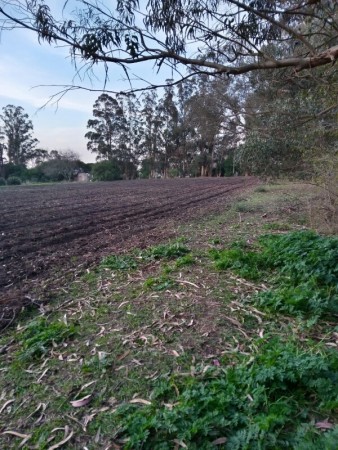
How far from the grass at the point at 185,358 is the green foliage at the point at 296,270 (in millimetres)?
17

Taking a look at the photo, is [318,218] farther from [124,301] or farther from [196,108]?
[196,108]

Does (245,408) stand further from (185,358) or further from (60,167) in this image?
(60,167)

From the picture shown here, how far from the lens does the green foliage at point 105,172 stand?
49.8 metres

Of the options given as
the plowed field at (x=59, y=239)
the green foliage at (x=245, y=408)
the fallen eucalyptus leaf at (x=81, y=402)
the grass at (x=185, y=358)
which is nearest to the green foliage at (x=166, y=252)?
the grass at (x=185, y=358)

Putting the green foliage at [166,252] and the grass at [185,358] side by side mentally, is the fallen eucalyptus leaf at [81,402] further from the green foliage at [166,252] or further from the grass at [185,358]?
the green foliage at [166,252]

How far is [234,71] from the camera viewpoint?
11.9ft

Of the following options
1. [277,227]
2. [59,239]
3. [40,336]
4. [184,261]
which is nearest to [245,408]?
[40,336]

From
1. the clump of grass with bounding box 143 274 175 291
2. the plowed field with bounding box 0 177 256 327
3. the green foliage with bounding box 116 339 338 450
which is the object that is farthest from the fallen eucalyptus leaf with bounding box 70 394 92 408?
the clump of grass with bounding box 143 274 175 291

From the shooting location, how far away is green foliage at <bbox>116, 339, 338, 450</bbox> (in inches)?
75.0

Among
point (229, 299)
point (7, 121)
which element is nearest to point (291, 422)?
point (229, 299)

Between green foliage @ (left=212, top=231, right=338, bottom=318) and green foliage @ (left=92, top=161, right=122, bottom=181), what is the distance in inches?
1818

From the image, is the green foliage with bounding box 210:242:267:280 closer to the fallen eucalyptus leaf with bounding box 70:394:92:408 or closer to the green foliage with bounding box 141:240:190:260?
the green foliage with bounding box 141:240:190:260

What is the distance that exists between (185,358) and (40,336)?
1.46 metres

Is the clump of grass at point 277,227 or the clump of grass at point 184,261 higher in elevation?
the clump of grass at point 277,227
